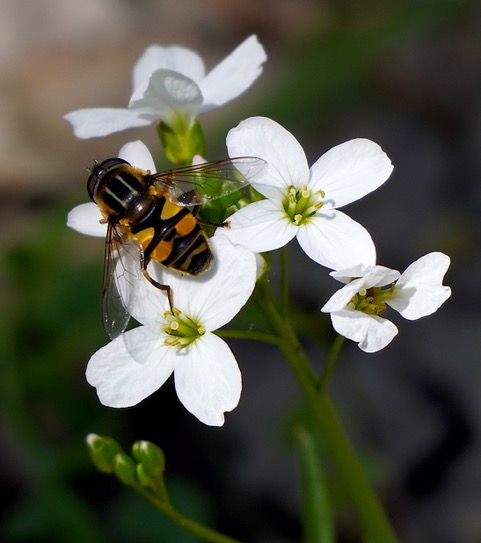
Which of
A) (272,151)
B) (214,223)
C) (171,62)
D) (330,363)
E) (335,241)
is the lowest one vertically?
(330,363)

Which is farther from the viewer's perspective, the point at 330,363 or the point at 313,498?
the point at 313,498

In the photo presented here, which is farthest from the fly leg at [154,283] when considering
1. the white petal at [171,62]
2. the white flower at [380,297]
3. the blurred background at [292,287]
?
the blurred background at [292,287]

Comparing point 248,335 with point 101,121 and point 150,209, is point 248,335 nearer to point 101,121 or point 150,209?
point 150,209

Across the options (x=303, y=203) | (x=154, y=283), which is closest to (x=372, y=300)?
(x=303, y=203)

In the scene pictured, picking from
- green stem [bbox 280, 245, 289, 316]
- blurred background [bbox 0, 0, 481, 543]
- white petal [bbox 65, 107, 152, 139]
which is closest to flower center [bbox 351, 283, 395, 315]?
green stem [bbox 280, 245, 289, 316]

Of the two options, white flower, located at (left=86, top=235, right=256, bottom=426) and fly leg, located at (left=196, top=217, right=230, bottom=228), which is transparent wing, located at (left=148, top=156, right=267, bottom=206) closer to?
fly leg, located at (left=196, top=217, right=230, bottom=228)

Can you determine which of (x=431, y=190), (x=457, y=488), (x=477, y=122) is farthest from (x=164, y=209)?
(x=477, y=122)

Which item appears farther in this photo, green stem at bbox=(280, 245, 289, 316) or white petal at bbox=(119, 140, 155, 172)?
white petal at bbox=(119, 140, 155, 172)
